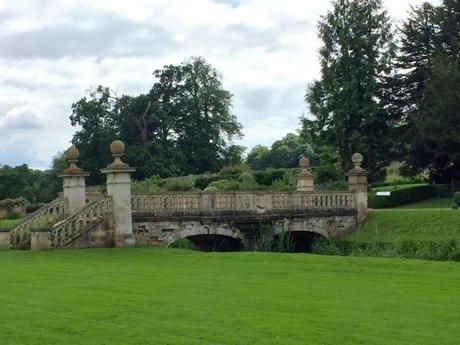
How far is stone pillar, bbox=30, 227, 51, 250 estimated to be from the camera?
2322 centimetres

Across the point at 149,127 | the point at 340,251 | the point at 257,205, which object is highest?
the point at 149,127

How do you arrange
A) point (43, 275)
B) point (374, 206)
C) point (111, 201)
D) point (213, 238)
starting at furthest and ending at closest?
point (374, 206), point (213, 238), point (111, 201), point (43, 275)

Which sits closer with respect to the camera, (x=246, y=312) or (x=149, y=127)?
(x=246, y=312)

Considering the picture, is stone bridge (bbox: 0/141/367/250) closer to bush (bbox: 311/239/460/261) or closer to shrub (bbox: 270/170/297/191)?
bush (bbox: 311/239/460/261)

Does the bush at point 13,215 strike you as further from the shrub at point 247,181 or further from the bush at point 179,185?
the shrub at point 247,181

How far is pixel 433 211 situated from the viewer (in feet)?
104

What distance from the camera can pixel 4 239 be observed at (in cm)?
2391

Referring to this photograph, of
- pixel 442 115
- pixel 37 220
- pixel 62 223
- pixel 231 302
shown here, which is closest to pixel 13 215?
pixel 37 220

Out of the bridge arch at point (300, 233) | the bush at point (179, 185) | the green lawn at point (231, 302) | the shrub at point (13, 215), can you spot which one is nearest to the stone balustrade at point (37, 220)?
the green lawn at point (231, 302)

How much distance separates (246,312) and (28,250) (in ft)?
45.6

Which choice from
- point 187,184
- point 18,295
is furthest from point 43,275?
point 187,184

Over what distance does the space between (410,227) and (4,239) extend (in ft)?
51.0

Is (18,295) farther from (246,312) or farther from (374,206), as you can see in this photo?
(374,206)

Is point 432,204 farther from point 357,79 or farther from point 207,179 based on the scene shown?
point 207,179
